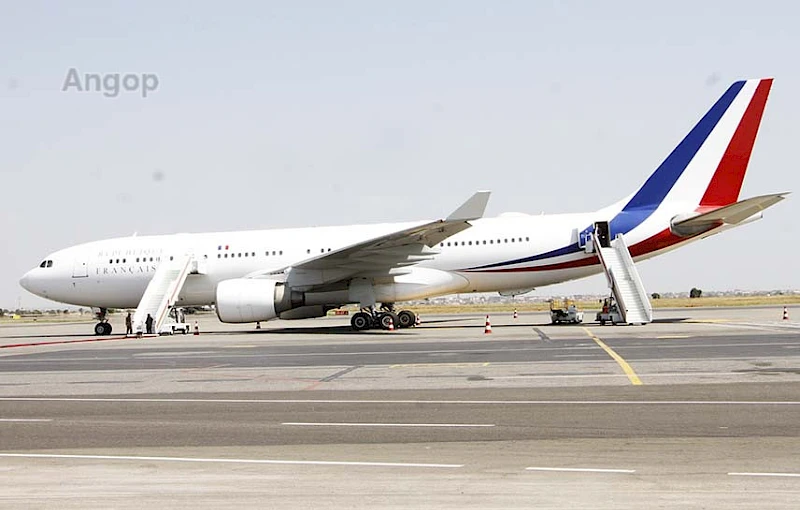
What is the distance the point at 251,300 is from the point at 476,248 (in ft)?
26.8

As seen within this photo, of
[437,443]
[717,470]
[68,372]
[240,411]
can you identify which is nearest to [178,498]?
[437,443]

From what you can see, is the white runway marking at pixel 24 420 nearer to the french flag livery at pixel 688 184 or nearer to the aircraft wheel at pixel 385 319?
the aircraft wheel at pixel 385 319

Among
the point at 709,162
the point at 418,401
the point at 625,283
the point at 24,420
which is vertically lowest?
the point at 418,401

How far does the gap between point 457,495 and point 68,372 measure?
12.7 metres

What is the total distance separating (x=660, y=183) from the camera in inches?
1278

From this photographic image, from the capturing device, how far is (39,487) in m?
6.60

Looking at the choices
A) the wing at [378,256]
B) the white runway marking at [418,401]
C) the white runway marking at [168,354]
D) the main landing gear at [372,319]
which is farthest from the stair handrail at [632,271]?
the white runway marking at [418,401]

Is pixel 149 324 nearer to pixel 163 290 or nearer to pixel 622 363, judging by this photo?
pixel 163 290

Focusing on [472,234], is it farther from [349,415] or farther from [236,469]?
[236,469]

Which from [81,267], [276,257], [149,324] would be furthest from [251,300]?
[81,267]

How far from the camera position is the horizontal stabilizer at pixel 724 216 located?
29078 millimetres

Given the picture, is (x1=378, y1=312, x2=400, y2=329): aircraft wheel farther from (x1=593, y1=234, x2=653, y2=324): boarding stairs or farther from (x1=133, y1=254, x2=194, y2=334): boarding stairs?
(x1=133, y1=254, x2=194, y2=334): boarding stairs

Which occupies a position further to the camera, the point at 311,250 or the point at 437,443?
the point at 311,250

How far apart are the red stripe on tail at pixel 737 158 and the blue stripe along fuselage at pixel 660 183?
79 cm
